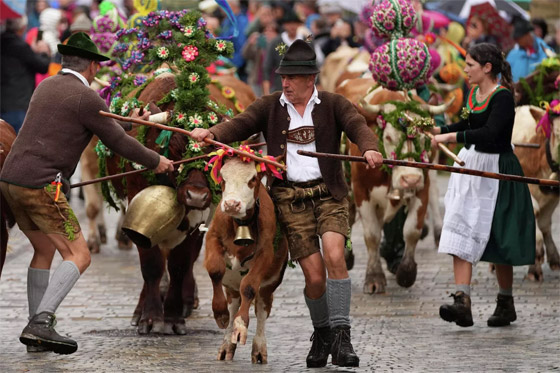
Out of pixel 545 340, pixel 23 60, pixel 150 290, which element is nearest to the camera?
pixel 545 340

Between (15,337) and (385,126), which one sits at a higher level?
(385,126)

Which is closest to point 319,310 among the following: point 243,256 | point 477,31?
point 243,256

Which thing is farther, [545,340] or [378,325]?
[378,325]

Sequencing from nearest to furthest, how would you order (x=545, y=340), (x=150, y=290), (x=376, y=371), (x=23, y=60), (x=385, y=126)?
(x=376, y=371), (x=545, y=340), (x=150, y=290), (x=385, y=126), (x=23, y=60)

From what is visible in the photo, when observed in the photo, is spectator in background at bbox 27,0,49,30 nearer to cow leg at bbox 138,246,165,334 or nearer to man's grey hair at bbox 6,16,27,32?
man's grey hair at bbox 6,16,27,32

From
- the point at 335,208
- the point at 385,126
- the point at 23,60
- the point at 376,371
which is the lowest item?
the point at 376,371

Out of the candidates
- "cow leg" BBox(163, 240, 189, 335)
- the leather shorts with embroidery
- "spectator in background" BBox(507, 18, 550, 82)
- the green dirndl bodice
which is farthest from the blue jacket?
the leather shorts with embroidery

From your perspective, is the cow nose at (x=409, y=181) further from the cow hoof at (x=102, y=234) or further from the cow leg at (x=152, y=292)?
the cow hoof at (x=102, y=234)

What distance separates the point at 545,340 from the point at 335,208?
206cm

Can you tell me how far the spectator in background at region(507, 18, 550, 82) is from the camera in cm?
1611

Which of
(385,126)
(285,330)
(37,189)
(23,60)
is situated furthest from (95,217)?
(37,189)

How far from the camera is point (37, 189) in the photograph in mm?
8602

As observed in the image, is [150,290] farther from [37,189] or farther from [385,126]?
[385,126]

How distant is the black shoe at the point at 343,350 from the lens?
826 centimetres
